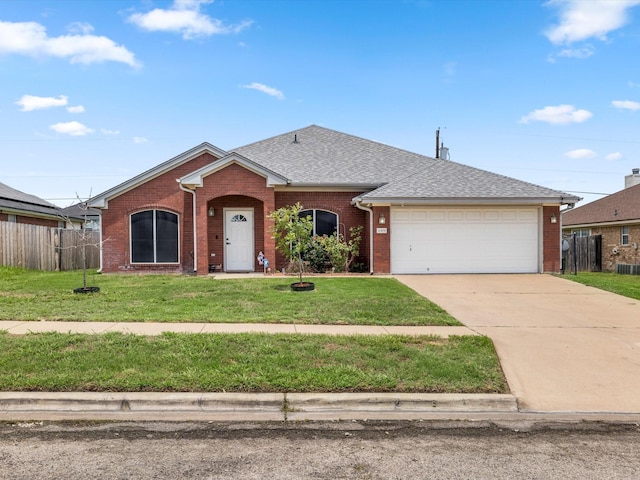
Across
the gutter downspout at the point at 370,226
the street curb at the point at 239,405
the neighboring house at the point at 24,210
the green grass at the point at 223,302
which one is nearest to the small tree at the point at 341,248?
the gutter downspout at the point at 370,226

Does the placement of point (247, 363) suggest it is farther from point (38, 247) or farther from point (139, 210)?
point (38, 247)

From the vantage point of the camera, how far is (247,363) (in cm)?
565

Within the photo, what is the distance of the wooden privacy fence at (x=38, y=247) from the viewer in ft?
56.8

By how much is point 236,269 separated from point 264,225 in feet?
7.11

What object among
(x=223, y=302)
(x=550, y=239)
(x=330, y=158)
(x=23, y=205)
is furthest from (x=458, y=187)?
(x=23, y=205)

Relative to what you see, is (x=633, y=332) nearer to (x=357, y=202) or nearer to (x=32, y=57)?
(x=357, y=202)

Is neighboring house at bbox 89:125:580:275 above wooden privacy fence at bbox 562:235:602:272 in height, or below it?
above

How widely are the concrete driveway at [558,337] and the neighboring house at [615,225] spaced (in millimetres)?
12433

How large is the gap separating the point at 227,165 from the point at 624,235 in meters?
21.1

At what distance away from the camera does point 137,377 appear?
5.18 m

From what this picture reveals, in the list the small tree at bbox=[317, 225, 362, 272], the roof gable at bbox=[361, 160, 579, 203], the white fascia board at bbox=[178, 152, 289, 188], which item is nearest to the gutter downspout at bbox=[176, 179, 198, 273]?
the white fascia board at bbox=[178, 152, 289, 188]

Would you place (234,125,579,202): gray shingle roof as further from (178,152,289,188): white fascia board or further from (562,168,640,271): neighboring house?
(562,168,640,271): neighboring house

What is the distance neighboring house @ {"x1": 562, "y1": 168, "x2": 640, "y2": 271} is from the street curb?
886 inches

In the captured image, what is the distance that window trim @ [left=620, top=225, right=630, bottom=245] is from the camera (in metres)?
23.1
